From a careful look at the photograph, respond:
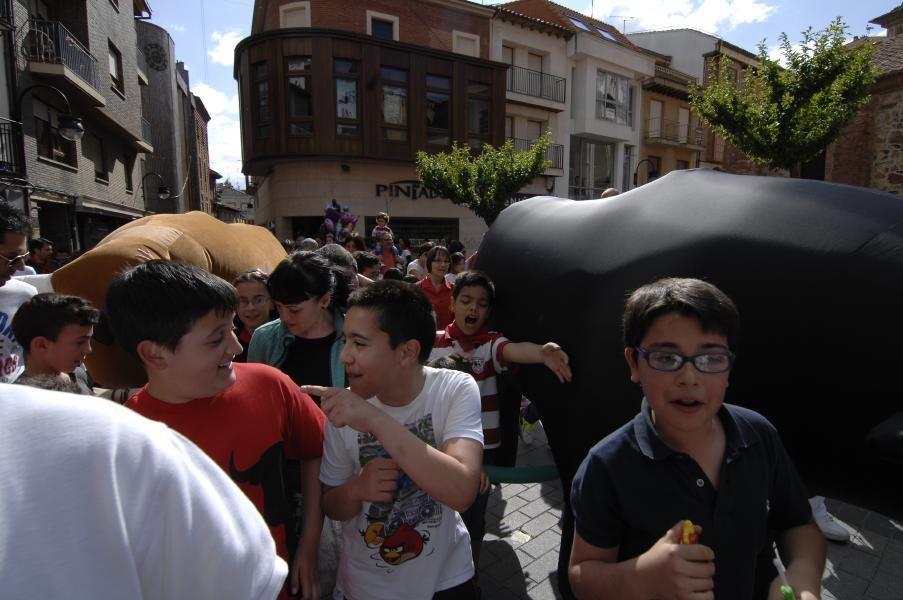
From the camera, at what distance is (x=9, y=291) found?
3.06 meters

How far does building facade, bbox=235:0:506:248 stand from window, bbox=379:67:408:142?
0.04m

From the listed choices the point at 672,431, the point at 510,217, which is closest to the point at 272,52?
the point at 510,217

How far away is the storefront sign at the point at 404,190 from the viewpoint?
19844 mm

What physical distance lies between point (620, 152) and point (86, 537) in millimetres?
27782

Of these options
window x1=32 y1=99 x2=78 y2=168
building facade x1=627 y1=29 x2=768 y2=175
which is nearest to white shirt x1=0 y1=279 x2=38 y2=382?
window x1=32 y1=99 x2=78 y2=168

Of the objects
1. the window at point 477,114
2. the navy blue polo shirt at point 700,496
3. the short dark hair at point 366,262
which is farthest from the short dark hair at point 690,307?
the window at point 477,114

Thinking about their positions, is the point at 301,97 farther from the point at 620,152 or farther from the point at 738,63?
the point at 738,63

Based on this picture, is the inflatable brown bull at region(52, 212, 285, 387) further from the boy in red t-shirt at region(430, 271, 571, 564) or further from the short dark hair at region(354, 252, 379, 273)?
the boy in red t-shirt at region(430, 271, 571, 564)

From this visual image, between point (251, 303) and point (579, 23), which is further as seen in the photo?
point (579, 23)

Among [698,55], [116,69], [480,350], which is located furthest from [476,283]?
[698,55]

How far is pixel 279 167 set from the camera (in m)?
19.3

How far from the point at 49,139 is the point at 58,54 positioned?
2043 mm

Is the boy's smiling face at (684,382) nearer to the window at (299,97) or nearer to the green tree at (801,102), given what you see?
the green tree at (801,102)

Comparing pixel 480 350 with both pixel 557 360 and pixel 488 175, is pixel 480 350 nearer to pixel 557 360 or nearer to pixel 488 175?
pixel 557 360
